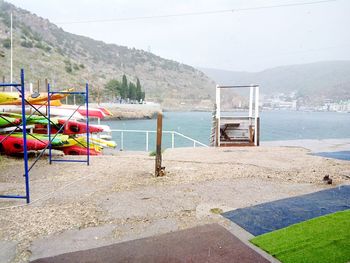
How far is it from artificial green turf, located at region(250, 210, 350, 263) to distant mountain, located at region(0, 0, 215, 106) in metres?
88.0

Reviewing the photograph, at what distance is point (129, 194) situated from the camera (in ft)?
20.1

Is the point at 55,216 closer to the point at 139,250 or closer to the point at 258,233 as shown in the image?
the point at 139,250

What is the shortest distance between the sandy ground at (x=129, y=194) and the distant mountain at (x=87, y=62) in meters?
82.9

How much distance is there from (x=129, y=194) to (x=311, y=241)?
357 cm

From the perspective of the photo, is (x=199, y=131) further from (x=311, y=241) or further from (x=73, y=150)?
(x=311, y=241)

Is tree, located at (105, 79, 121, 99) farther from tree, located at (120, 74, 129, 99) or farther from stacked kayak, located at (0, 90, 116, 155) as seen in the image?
stacked kayak, located at (0, 90, 116, 155)

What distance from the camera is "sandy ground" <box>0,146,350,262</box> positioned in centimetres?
426

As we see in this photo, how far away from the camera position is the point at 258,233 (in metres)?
4.18

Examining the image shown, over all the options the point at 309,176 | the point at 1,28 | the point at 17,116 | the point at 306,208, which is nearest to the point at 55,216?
the point at 306,208

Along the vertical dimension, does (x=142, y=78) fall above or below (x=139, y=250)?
above

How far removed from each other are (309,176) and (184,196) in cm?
357

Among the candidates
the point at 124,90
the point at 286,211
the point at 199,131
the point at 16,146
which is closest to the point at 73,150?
the point at 16,146

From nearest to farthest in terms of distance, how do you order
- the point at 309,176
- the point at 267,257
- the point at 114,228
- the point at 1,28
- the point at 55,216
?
the point at 267,257 < the point at 114,228 < the point at 55,216 < the point at 309,176 < the point at 1,28

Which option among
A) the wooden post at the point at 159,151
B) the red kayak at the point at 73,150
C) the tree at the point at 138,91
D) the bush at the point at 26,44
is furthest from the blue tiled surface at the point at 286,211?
the bush at the point at 26,44
